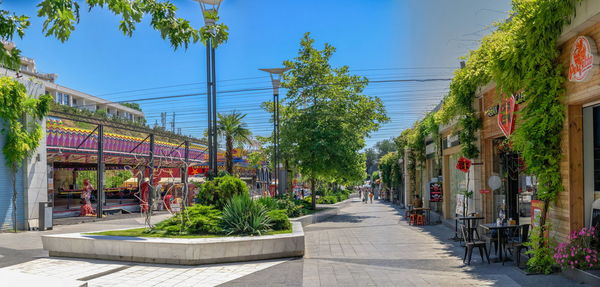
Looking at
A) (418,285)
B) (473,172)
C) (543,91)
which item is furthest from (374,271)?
(473,172)

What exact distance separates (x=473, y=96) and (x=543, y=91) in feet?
19.0

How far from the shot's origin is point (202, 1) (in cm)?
1233

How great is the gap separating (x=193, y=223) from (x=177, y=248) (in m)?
1.77

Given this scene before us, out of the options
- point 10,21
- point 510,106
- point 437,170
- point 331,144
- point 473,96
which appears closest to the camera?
point 10,21

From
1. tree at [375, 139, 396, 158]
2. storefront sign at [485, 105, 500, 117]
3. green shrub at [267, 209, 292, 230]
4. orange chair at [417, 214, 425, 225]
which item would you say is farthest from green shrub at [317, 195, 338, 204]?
tree at [375, 139, 396, 158]

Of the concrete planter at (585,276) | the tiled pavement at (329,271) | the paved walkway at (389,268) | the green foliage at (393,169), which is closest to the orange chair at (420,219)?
the paved walkway at (389,268)

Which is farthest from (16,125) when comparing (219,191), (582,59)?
(582,59)

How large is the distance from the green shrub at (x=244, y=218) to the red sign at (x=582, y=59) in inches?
286

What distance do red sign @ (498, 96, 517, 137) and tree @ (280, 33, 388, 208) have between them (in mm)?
12819

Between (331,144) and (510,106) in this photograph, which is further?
(331,144)

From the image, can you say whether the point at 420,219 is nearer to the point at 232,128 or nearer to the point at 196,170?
the point at 232,128

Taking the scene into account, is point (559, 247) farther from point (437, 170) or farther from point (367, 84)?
point (367, 84)

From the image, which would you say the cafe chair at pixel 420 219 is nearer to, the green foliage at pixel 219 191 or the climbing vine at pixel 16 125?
the green foliage at pixel 219 191

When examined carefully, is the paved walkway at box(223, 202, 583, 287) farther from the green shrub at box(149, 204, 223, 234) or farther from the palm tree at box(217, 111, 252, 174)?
the palm tree at box(217, 111, 252, 174)
